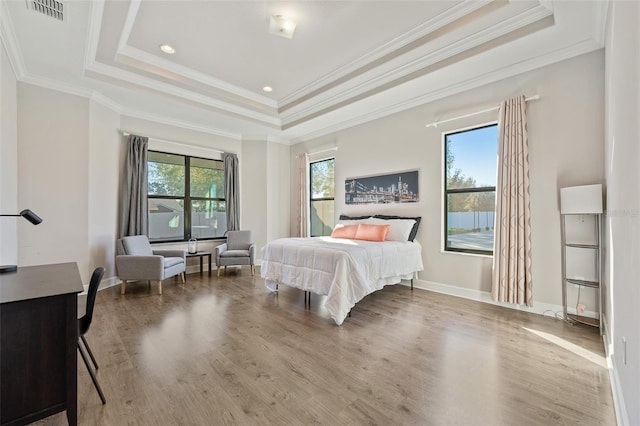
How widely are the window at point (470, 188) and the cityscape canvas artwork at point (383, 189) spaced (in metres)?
0.52

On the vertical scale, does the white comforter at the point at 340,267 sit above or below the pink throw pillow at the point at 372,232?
below

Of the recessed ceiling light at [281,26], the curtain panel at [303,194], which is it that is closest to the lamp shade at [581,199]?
the recessed ceiling light at [281,26]

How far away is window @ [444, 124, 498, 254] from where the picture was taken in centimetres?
367

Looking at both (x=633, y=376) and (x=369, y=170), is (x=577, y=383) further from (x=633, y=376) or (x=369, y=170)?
(x=369, y=170)

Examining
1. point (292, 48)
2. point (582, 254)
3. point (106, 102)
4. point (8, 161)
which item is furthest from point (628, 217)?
point (106, 102)

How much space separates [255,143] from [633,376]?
6.17 meters

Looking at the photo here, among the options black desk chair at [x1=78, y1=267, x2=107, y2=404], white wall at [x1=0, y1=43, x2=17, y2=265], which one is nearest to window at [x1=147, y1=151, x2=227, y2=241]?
white wall at [x1=0, y1=43, x2=17, y2=265]

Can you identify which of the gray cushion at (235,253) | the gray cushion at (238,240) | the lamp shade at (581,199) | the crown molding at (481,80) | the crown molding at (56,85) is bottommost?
the gray cushion at (235,253)

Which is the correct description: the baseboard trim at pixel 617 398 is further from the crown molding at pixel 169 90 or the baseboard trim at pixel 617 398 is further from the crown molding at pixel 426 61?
the crown molding at pixel 169 90

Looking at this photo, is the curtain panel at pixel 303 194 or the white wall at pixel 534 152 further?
the curtain panel at pixel 303 194

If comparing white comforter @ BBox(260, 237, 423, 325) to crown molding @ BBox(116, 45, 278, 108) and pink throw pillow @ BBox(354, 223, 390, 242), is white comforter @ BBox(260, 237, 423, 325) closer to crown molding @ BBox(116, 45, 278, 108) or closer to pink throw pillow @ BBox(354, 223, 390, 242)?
pink throw pillow @ BBox(354, 223, 390, 242)

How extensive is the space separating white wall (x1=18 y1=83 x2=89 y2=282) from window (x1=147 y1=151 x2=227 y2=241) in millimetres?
→ 1214

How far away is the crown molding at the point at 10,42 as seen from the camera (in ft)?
7.96

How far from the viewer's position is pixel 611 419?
155 centimetres
